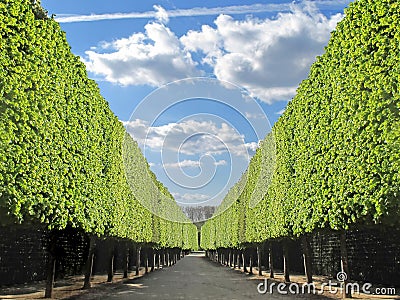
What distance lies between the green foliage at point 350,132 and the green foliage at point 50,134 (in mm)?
7302

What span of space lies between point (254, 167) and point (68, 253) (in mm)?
12742

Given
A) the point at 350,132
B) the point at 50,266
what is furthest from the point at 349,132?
the point at 50,266

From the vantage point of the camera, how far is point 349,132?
11.4 m

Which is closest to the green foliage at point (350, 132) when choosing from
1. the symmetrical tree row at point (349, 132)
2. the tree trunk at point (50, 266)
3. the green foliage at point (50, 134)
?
the symmetrical tree row at point (349, 132)

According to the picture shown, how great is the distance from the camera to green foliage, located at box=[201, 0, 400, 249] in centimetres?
975

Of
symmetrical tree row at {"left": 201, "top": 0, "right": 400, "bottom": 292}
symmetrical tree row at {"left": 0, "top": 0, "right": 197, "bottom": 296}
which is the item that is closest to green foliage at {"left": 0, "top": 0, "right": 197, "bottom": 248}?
symmetrical tree row at {"left": 0, "top": 0, "right": 197, "bottom": 296}

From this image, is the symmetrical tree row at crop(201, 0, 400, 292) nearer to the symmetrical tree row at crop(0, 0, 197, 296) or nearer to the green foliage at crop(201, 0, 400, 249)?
the green foliage at crop(201, 0, 400, 249)

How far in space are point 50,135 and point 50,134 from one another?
3 centimetres

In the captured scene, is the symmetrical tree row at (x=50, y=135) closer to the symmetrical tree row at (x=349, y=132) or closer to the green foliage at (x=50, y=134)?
the green foliage at (x=50, y=134)

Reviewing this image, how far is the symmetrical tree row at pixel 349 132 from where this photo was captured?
9758 mm

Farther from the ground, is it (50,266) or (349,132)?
(349,132)

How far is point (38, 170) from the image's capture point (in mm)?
10461

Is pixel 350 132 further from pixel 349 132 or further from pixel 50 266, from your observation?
pixel 50 266

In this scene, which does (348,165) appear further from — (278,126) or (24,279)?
(24,279)
